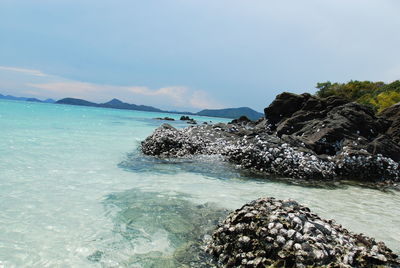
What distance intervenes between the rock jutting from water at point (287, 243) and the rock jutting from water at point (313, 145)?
858cm

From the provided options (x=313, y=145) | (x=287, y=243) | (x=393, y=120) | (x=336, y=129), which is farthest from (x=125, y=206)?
(x=393, y=120)

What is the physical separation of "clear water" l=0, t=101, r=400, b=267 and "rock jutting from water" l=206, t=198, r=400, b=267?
3.69ft

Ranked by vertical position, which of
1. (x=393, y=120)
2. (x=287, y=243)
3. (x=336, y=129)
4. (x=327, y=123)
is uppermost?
(x=393, y=120)

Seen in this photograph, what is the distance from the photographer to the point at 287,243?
5.16 m

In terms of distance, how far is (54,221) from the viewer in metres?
7.16

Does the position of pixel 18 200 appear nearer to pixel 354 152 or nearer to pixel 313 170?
pixel 313 170

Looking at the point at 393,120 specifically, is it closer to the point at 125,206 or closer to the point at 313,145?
the point at 313,145

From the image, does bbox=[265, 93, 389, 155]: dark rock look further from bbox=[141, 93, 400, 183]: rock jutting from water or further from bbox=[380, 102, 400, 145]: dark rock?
bbox=[380, 102, 400, 145]: dark rock

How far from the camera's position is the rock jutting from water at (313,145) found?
1495 centimetres

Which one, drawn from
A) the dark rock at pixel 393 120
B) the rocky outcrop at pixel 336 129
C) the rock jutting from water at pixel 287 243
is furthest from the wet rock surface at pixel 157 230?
the dark rock at pixel 393 120

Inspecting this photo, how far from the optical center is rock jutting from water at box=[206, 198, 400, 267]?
4876 mm

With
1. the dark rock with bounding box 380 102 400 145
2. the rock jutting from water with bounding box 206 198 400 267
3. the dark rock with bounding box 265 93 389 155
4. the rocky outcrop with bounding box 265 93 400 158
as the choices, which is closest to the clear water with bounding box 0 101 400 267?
the rock jutting from water with bounding box 206 198 400 267

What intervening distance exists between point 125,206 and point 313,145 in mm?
12869

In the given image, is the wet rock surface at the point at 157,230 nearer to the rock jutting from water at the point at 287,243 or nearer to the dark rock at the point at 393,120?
the rock jutting from water at the point at 287,243
